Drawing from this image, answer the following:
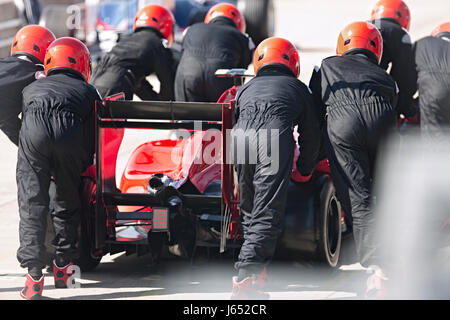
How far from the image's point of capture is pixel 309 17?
985 inches

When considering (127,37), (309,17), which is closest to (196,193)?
(127,37)

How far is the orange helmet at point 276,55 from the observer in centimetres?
689

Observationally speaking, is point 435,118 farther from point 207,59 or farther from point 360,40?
point 207,59

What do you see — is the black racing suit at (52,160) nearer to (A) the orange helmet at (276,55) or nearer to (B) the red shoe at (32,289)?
(B) the red shoe at (32,289)

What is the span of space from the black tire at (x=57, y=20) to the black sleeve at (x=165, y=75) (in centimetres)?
748

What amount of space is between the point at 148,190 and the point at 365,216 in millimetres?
1597

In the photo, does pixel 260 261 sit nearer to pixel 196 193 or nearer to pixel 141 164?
pixel 196 193

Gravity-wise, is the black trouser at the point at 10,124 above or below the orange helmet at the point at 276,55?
below

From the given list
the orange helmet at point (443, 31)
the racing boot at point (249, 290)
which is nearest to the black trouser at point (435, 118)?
the orange helmet at point (443, 31)

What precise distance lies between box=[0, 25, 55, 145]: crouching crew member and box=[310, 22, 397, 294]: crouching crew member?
85.1 inches

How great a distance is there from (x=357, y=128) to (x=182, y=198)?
133 centimetres

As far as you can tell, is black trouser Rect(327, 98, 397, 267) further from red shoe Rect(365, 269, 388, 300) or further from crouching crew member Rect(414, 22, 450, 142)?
crouching crew member Rect(414, 22, 450, 142)

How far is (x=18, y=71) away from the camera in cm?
709

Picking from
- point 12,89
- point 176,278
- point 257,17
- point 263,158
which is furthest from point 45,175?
point 257,17
